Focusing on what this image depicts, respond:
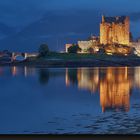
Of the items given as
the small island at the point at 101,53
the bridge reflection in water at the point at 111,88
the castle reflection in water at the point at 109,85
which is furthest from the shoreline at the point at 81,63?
the bridge reflection in water at the point at 111,88

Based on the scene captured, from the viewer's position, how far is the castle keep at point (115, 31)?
30359 millimetres

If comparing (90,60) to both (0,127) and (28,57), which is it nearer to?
(28,57)

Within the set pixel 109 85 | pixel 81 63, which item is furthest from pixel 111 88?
pixel 81 63

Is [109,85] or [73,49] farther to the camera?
[73,49]

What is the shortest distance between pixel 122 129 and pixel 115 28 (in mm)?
28798

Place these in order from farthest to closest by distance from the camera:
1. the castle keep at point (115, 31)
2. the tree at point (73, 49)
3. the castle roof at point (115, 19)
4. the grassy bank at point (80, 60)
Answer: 1. the castle roof at point (115, 19)
2. the castle keep at point (115, 31)
3. the tree at point (73, 49)
4. the grassy bank at point (80, 60)

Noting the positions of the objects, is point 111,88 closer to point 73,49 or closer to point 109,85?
point 109,85

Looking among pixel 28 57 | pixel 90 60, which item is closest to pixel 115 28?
pixel 90 60

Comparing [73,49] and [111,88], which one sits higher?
[73,49]

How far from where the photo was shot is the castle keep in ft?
99.6

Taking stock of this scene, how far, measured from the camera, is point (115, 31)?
30828mm

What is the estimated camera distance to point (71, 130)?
2.51 meters

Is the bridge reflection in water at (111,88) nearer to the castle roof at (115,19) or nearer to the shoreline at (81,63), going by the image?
the shoreline at (81,63)

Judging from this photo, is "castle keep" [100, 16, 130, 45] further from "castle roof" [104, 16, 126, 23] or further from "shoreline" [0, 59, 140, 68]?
"shoreline" [0, 59, 140, 68]
